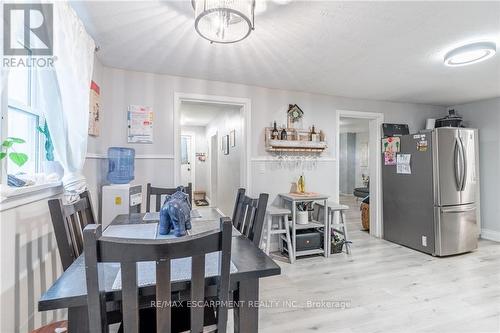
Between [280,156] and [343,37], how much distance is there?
1.77 m

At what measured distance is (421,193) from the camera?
339 cm

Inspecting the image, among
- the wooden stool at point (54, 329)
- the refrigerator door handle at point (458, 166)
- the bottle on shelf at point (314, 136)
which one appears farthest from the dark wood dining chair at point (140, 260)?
the refrigerator door handle at point (458, 166)

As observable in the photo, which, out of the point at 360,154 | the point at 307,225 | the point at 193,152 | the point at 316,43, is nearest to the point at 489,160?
the point at 307,225

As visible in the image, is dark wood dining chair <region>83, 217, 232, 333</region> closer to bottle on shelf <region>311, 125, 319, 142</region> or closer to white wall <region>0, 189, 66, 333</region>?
white wall <region>0, 189, 66, 333</region>

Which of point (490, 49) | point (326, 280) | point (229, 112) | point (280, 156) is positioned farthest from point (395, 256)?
point (229, 112)

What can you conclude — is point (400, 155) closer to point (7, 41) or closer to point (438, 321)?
point (438, 321)

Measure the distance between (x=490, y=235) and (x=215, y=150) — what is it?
213 inches

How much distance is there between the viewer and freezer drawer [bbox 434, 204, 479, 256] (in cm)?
320

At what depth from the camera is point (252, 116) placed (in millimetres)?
3375

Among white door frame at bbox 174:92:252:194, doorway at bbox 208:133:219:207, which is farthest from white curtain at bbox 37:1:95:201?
doorway at bbox 208:133:219:207

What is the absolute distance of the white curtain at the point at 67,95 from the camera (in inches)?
57.9

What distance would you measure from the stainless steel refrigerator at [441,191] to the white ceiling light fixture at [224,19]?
2.98 m

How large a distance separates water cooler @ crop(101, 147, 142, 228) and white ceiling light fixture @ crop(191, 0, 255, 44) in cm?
161

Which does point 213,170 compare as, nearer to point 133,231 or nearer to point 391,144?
point 391,144
